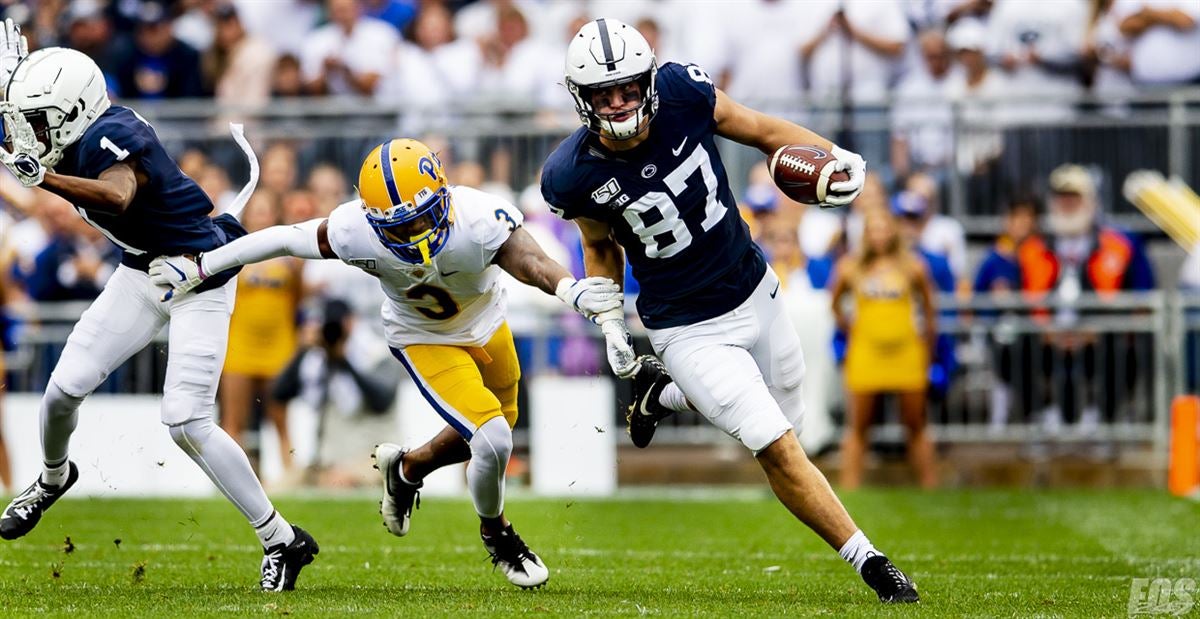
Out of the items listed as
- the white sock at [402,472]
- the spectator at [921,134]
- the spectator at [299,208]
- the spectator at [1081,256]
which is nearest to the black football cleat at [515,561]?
the white sock at [402,472]

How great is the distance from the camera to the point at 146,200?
773cm

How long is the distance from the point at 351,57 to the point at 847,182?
31.0ft

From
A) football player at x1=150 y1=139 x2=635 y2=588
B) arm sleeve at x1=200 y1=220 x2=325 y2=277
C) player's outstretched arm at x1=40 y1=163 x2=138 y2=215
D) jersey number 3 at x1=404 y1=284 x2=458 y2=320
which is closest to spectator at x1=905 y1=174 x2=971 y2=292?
football player at x1=150 y1=139 x2=635 y2=588

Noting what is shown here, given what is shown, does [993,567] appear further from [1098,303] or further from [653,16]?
[653,16]

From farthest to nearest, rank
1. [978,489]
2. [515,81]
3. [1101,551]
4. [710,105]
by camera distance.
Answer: [515,81] → [978,489] → [1101,551] → [710,105]

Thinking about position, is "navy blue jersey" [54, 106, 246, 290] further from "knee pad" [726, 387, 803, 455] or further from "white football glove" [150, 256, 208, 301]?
"knee pad" [726, 387, 803, 455]

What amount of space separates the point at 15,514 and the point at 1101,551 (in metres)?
5.44

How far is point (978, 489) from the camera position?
13391mm

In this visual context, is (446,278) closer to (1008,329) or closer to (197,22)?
(1008,329)

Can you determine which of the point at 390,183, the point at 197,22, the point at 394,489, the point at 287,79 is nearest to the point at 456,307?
the point at 390,183

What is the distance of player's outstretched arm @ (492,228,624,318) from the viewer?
22.9 ft

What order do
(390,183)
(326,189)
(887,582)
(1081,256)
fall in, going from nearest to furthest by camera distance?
1. (887,582)
2. (390,183)
3. (1081,256)
4. (326,189)

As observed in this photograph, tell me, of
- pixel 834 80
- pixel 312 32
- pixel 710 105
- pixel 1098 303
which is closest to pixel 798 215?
pixel 834 80

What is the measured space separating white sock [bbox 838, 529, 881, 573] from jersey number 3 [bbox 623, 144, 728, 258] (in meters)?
1.39
